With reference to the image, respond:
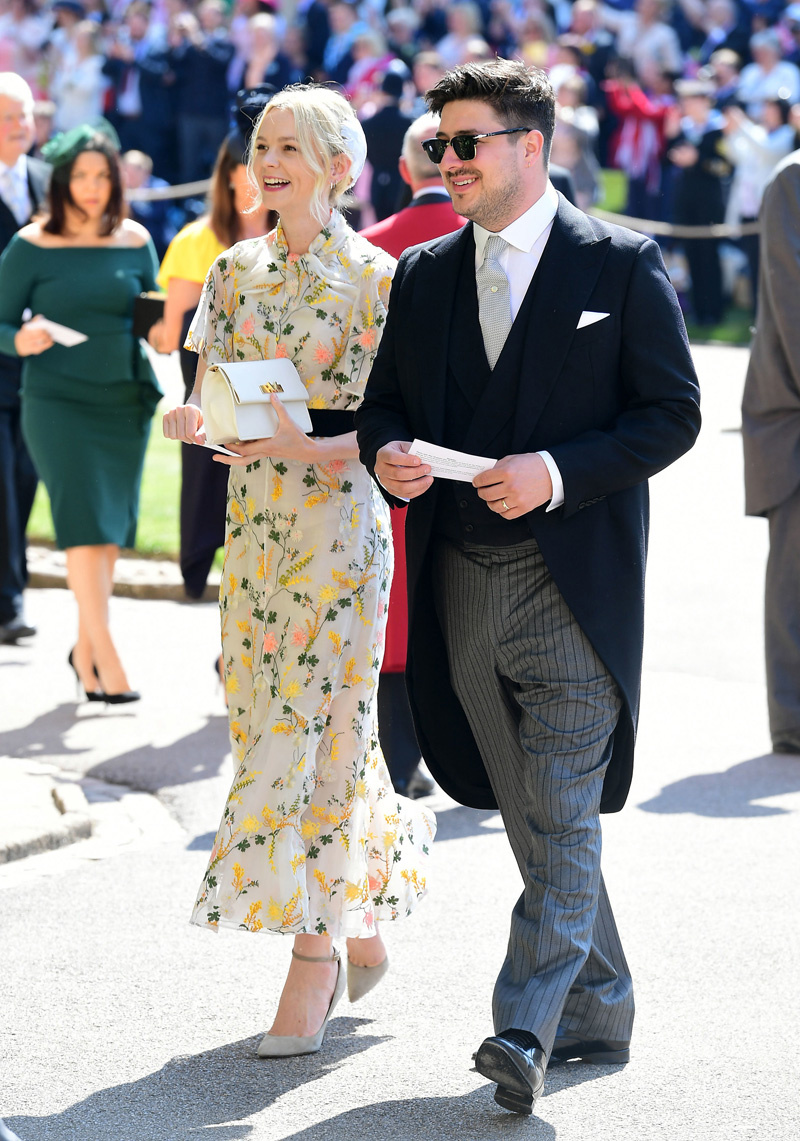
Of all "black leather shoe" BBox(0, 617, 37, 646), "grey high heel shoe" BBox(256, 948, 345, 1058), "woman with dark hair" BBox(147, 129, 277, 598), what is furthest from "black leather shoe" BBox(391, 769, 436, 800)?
"black leather shoe" BBox(0, 617, 37, 646)

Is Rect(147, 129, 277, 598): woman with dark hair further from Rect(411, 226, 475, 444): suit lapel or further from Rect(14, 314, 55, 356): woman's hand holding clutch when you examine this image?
Rect(411, 226, 475, 444): suit lapel

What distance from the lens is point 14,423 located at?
8859 millimetres

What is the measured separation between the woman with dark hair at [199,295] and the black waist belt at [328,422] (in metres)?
2.51

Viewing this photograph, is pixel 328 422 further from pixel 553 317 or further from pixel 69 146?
pixel 69 146

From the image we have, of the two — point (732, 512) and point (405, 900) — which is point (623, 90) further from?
point (405, 900)

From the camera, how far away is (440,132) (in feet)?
11.9

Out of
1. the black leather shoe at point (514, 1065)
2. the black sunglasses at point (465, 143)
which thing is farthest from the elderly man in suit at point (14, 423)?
the black leather shoe at point (514, 1065)

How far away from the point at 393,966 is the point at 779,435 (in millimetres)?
3043

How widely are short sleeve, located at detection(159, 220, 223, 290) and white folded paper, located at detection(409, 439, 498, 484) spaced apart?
12.4ft

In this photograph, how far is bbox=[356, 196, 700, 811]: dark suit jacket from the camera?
3.55m

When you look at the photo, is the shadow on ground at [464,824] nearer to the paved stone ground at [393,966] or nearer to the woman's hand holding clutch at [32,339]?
the paved stone ground at [393,966]

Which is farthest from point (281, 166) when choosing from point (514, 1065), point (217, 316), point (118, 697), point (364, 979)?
point (118, 697)

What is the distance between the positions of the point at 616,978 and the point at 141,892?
6.09 ft

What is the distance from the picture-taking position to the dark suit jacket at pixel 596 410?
355 centimetres
